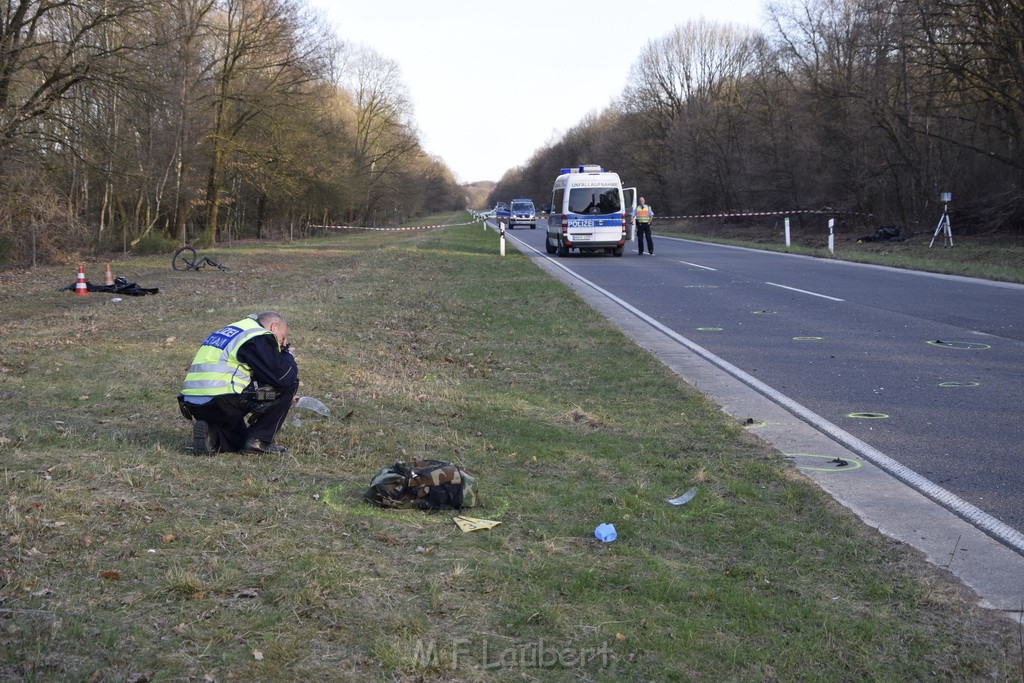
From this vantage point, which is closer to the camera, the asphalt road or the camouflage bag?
the camouflage bag

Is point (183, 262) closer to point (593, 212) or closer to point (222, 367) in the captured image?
point (593, 212)

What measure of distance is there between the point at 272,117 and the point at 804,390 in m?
34.5

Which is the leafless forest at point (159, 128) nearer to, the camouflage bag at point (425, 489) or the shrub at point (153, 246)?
the shrub at point (153, 246)

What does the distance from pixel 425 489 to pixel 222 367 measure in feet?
5.73

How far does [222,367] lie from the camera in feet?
19.9

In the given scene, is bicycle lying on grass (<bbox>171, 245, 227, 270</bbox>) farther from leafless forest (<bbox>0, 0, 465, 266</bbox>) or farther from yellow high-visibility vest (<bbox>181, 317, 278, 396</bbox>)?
yellow high-visibility vest (<bbox>181, 317, 278, 396</bbox>)

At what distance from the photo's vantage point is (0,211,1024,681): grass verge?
3.54 m

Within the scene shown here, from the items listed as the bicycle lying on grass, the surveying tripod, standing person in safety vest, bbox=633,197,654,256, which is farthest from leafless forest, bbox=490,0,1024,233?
the bicycle lying on grass

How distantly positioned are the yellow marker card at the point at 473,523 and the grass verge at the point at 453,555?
0.07m

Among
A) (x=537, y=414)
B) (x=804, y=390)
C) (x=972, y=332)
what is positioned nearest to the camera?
(x=537, y=414)

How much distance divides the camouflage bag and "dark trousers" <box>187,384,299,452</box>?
1202 millimetres

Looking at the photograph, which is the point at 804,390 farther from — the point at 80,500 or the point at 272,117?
the point at 272,117

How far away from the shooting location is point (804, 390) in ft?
28.2

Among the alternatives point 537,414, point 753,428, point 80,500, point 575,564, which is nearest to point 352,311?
point 537,414
